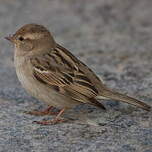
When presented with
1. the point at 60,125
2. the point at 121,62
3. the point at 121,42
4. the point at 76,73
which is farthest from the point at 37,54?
the point at 121,42

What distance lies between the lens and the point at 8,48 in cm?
973

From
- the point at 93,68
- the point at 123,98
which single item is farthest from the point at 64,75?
the point at 93,68

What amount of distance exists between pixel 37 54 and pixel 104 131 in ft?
4.61

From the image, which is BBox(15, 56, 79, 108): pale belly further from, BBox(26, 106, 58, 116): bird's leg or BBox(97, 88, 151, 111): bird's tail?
BBox(97, 88, 151, 111): bird's tail

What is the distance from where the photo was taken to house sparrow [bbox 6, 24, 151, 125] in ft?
21.7

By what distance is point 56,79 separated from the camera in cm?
672

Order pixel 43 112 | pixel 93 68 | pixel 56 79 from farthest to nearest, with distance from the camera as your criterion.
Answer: pixel 93 68 < pixel 43 112 < pixel 56 79

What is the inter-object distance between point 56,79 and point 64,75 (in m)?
0.11

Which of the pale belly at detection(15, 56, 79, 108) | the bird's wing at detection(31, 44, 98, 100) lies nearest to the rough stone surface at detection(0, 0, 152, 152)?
the pale belly at detection(15, 56, 79, 108)

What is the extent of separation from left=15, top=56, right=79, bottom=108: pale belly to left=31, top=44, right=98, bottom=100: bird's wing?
68mm

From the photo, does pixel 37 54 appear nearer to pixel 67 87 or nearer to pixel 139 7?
pixel 67 87

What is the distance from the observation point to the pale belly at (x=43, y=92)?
6613mm

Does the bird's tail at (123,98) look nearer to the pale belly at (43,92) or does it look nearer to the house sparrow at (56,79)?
the house sparrow at (56,79)

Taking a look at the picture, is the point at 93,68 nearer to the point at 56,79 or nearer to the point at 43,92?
the point at 56,79
